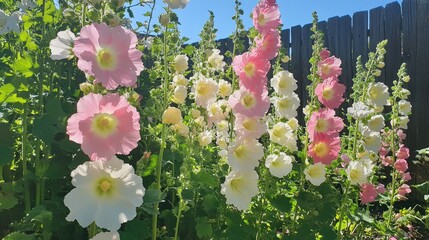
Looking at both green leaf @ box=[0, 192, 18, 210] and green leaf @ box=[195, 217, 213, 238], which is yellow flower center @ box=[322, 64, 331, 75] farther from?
green leaf @ box=[0, 192, 18, 210]

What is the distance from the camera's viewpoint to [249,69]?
1606 millimetres

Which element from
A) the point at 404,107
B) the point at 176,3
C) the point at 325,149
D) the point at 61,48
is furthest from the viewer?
the point at 404,107

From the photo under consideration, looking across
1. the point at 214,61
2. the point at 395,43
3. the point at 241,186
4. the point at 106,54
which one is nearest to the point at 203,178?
the point at 241,186

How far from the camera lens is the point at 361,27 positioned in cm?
511

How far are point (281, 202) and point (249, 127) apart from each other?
1.24ft

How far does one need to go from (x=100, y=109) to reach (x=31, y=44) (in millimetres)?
723

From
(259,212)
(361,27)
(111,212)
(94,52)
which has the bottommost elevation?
(111,212)

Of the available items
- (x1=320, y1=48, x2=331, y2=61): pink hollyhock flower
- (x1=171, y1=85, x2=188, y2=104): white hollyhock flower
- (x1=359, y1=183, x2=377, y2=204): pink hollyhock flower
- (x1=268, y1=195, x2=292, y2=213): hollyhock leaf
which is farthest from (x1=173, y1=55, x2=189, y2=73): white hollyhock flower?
(x1=359, y1=183, x2=377, y2=204): pink hollyhock flower

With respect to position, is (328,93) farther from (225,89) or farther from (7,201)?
(7,201)

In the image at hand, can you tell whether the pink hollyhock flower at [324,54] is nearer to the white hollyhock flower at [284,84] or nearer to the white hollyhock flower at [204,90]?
the white hollyhock flower at [284,84]

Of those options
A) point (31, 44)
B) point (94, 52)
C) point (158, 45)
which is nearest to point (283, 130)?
point (158, 45)

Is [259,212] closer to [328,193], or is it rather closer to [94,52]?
[328,193]

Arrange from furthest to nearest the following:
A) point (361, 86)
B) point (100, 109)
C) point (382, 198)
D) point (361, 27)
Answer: point (361, 27) < point (382, 198) < point (361, 86) < point (100, 109)

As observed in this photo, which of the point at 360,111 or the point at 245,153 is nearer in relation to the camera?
the point at 245,153
